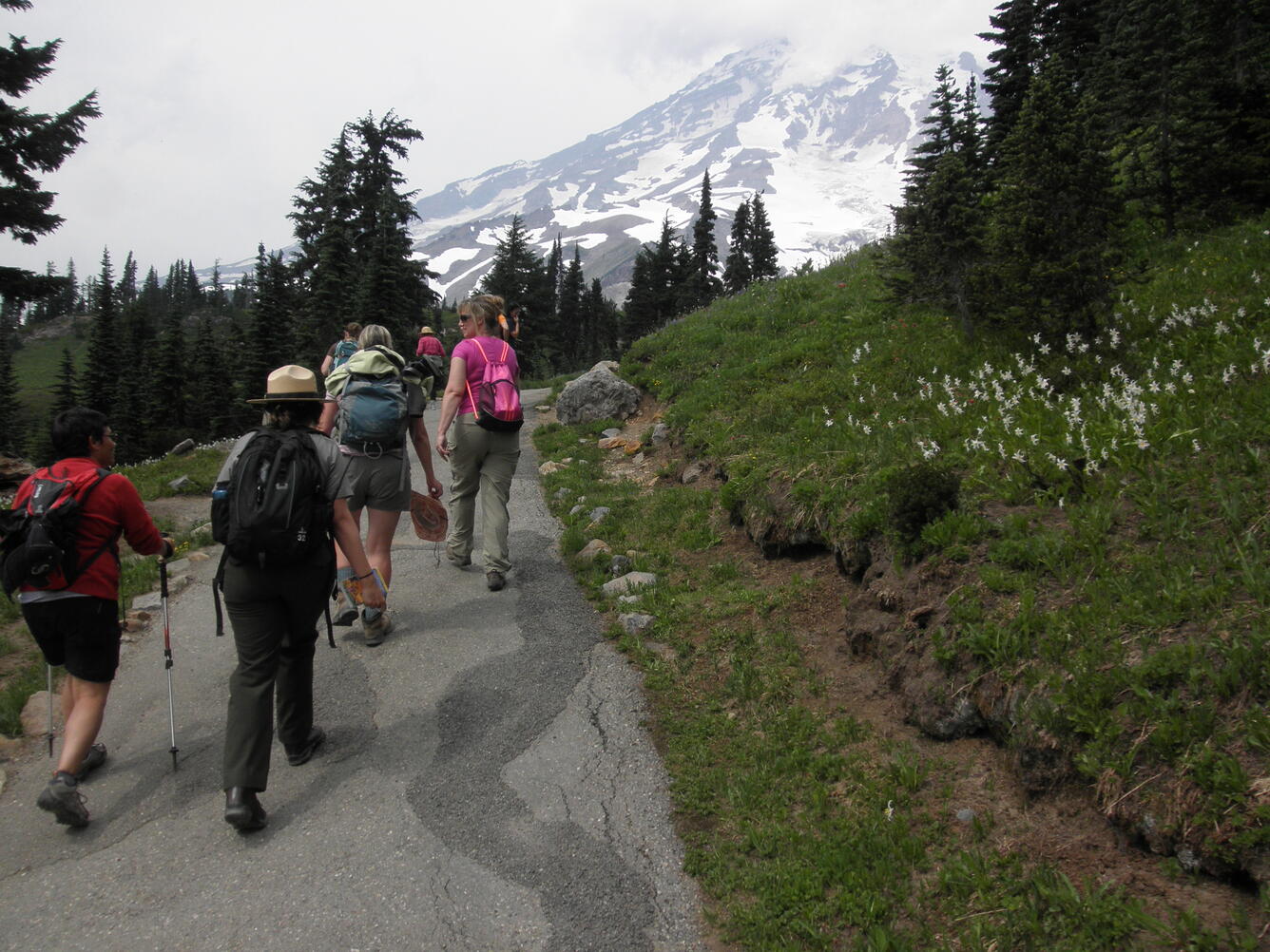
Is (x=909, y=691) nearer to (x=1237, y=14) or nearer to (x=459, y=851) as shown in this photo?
(x=459, y=851)

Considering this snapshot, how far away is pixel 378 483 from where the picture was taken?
6695mm

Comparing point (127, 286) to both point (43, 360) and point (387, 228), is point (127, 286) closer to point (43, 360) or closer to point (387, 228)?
point (43, 360)

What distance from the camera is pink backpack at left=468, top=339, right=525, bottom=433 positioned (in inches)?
291

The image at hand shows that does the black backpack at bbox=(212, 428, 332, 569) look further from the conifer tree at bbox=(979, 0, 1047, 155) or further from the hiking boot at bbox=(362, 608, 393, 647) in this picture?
the conifer tree at bbox=(979, 0, 1047, 155)

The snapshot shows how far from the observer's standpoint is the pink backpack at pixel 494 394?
7.39m

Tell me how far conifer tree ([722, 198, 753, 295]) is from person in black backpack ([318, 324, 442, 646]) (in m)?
61.6

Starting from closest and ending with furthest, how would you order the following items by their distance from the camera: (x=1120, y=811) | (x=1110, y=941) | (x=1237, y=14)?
(x=1110, y=941), (x=1120, y=811), (x=1237, y=14)

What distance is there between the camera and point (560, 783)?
15.1 ft

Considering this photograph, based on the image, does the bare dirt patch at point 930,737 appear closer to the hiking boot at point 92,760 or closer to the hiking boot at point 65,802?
the hiking boot at point 65,802

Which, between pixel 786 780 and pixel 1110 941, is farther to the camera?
pixel 786 780

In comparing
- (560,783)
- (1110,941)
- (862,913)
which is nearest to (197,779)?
(560,783)

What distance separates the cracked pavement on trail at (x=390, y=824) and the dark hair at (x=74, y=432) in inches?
84.1

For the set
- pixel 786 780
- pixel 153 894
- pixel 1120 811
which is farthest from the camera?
pixel 786 780

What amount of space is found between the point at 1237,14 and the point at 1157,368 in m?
14.5
